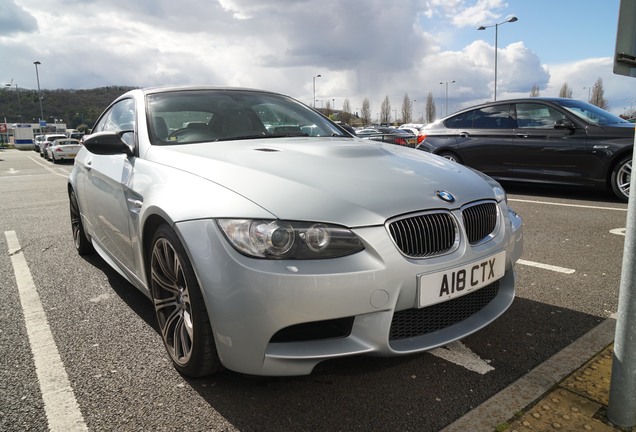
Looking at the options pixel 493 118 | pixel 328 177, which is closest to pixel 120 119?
pixel 328 177

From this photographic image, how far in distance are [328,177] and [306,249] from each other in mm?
450

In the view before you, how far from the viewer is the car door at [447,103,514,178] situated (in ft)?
26.2

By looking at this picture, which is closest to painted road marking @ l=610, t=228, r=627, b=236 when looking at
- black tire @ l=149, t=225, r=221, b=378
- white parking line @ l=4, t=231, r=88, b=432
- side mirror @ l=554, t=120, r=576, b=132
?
side mirror @ l=554, t=120, r=576, b=132

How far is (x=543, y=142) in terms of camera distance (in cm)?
749

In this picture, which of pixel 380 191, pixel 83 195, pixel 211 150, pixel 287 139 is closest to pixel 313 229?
pixel 380 191

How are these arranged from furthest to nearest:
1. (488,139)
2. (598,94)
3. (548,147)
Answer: (598,94)
(488,139)
(548,147)

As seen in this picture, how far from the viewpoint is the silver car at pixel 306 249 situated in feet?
6.12

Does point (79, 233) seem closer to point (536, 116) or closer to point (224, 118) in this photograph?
point (224, 118)

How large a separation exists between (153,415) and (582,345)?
7.15 ft

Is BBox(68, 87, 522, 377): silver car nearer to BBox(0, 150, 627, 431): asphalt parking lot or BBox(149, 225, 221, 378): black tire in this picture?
BBox(149, 225, 221, 378): black tire

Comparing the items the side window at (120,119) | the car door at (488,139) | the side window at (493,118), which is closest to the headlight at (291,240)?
the side window at (120,119)

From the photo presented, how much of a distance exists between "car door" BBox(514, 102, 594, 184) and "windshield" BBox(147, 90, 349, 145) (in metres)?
4.97

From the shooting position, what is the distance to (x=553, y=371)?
2299 mm

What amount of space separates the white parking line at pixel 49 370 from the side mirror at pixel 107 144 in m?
1.15
